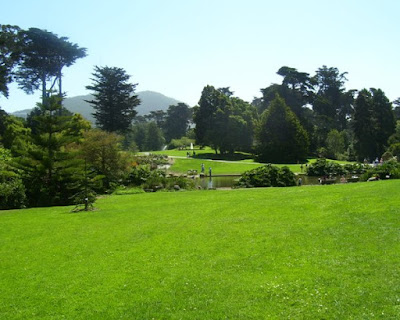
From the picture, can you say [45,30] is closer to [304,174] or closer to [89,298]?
[304,174]

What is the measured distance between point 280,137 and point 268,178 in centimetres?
2807

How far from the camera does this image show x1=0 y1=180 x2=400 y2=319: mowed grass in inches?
211

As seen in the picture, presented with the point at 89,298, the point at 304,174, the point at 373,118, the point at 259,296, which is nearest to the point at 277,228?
the point at 259,296

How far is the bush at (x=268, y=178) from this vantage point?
934 inches

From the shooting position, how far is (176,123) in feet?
315

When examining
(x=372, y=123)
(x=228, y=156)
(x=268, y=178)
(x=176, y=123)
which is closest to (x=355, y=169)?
(x=268, y=178)

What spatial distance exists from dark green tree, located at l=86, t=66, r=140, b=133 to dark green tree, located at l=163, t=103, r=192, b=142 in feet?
160

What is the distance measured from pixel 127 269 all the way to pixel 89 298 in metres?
1.15

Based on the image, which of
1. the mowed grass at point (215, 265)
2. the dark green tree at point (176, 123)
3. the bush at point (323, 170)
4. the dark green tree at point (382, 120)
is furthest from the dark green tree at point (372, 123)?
the dark green tree at point (176, 123)

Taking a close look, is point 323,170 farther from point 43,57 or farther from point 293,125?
point 43,57

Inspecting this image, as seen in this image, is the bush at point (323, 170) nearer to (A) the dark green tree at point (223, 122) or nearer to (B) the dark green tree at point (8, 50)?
(A) the dark green tree at point (223, 122)

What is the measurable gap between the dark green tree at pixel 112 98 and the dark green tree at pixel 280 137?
19607mm

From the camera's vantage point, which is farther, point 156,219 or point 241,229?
point 156,219

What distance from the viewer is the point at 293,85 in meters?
62.9
